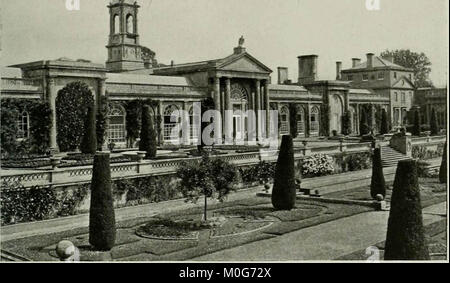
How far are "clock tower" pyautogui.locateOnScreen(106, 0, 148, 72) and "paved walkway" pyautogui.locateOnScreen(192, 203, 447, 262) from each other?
2567cm

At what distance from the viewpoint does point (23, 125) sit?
34.2 meters

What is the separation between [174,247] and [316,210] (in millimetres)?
7802

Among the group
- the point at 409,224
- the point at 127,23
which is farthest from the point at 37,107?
the point at 409,224

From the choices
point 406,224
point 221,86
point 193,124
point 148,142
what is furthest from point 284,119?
point 406,224

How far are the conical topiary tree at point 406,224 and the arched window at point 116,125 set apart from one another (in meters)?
28.5

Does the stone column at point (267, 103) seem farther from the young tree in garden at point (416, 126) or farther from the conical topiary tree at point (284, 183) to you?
the conical topiary tree at point (284, 183)

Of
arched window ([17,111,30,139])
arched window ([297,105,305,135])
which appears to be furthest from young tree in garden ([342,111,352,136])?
arched window ([17,111,30,139])

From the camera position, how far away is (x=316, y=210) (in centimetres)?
2250

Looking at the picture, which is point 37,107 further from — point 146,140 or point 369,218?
point 369,218

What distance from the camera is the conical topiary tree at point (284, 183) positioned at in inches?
892

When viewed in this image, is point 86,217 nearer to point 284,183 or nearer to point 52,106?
point 284,183

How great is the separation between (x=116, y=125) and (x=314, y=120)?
84.1 ft

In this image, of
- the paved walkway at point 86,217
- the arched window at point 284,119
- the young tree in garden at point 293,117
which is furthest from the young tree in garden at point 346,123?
the paved walkway at point 86,217

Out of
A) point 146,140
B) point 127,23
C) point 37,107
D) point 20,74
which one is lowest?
point 146,140
